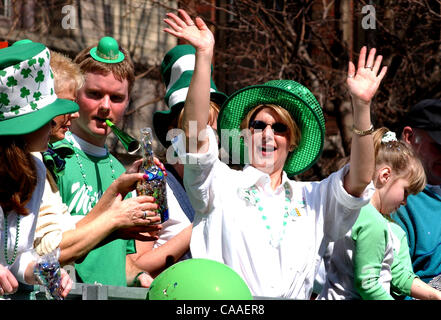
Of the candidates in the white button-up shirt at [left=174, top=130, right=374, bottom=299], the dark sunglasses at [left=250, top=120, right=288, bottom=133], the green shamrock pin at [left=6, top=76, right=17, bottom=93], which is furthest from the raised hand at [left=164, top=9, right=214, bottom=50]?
the green shamrock pin at [left=6, top=76, right=17, bottom=93]

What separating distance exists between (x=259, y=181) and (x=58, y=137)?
0.95 m

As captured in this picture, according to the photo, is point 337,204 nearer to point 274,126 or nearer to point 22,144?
point 274,126

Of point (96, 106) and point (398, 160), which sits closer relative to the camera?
point (96, 106)

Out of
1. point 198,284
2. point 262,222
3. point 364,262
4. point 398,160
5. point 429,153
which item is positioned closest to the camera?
point 198,284

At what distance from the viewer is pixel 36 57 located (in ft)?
10.8

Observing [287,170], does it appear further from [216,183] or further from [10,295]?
[10,295]

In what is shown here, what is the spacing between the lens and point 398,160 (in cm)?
479

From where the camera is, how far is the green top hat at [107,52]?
439 cm

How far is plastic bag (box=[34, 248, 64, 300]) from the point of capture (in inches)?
127

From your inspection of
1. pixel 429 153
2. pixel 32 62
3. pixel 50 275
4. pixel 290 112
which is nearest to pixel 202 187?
pixel 290 112

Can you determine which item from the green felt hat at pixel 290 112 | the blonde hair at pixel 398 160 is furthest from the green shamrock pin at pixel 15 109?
the blonde hair at pixel 398 160

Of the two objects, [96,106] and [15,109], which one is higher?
[15,109]

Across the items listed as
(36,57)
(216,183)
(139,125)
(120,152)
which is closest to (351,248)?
(216,183)

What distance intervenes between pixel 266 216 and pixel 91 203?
895 millimetres
